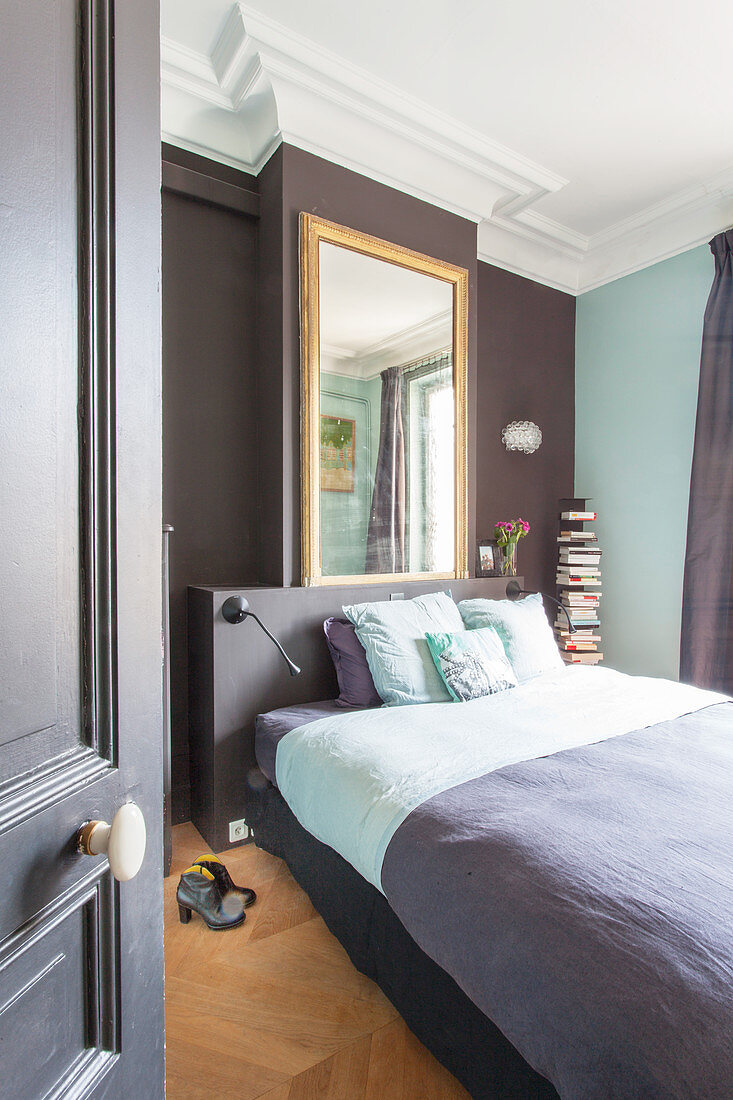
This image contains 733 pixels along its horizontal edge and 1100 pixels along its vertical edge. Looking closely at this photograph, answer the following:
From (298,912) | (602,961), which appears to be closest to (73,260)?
(602,961)

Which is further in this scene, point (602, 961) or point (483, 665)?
point (483, 665)

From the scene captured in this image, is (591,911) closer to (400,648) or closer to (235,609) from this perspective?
(400,648)

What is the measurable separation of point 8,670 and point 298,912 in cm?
171

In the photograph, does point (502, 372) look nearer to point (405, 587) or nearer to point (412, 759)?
point (405, 587)

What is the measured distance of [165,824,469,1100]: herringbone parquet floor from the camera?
126 cm

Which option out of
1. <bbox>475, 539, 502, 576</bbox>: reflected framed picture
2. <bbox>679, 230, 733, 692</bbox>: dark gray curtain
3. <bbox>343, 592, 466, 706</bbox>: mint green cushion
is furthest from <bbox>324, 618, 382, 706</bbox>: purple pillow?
<bbox>679, 230, 733, 692</bbox>: dark gray curtain

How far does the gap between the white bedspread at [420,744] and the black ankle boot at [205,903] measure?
1.17ft

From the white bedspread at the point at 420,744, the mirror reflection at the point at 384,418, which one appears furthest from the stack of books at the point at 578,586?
the white bedspread at the point at 420,744

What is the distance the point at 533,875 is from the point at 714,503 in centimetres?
270

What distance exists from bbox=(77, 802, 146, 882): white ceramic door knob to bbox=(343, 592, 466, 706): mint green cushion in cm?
169

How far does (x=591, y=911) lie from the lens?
0.97 meters

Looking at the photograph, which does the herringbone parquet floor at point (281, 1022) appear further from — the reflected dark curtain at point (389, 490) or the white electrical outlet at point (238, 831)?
the reflected dark curtain at point (389, 490)

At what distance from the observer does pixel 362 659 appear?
2.33m

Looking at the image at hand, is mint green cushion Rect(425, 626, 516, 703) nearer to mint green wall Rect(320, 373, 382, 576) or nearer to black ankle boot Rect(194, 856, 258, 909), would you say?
mint green wall Rect(320, 373, 382, 576)
